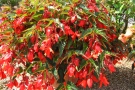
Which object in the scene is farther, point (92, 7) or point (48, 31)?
point (92, 7)

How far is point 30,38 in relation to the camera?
2377mm

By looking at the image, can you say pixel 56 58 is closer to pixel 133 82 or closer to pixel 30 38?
pixel 30 38

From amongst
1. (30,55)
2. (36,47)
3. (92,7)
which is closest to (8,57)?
(30,55)

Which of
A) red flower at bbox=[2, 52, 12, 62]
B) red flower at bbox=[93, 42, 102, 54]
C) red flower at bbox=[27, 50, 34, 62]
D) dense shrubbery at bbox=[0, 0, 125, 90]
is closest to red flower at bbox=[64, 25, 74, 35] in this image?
dense shrubbery at bbox=[0, 0, 125, 90]

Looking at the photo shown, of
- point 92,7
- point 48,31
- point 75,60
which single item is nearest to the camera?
point 48,31

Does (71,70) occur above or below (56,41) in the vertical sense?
below

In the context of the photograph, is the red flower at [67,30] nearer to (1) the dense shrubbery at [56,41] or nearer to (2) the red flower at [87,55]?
(1) the dense shrubbery at [56,41]

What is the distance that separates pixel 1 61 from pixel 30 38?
1.09ft

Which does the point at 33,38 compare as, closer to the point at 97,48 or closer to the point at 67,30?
the point at 67,30

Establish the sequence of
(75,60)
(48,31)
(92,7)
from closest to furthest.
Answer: (48,31)
(75,60)
(92,7)

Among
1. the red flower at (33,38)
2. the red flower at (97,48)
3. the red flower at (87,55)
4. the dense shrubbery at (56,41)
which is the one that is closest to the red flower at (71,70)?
the dense shrubbery at (56,41)

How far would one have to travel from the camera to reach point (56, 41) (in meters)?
2.24

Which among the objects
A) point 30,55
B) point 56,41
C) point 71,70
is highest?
point 56,41

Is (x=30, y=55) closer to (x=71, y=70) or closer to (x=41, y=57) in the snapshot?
(x=41, y=57)
